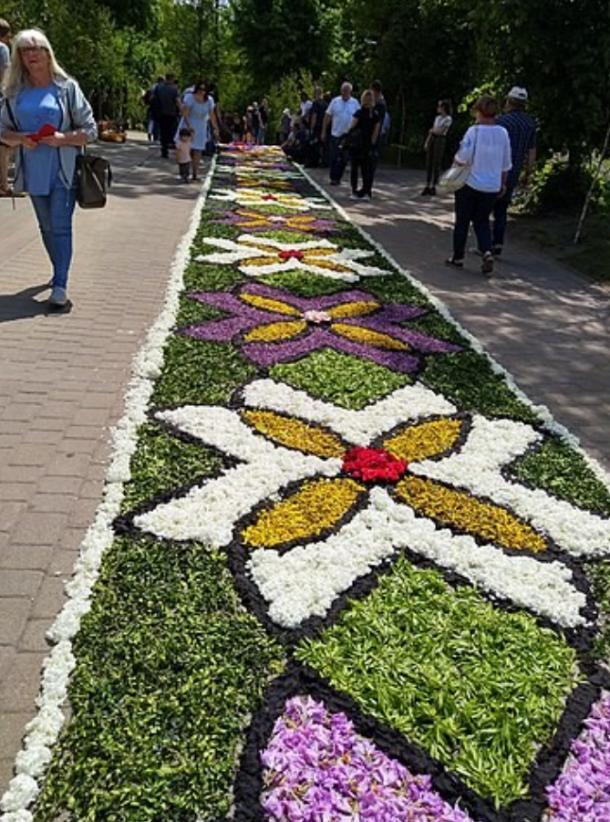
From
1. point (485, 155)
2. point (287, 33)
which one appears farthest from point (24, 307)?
point (287, 33)

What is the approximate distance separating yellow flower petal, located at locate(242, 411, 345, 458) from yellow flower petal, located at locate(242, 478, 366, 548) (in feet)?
1.08

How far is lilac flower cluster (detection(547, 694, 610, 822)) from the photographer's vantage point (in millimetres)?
2057

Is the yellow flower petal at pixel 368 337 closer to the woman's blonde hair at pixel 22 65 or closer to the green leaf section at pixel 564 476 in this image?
the green leaf section at pixel 564 476

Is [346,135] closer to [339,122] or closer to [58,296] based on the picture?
[339,122]

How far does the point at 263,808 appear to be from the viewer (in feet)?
6.58

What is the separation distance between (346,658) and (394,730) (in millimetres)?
324

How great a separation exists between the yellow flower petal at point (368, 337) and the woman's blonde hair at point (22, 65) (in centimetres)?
269

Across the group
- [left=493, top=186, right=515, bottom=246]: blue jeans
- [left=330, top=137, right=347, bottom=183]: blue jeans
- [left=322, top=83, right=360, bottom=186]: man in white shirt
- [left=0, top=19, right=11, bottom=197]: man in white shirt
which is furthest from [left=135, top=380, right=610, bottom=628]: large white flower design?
[left=330, top=137, right=347, bottom=183]: blue jeans

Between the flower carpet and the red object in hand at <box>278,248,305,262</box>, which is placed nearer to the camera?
the flower carpet

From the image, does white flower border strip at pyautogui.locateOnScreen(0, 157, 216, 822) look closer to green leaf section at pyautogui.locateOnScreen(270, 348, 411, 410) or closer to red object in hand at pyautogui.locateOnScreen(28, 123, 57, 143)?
green leaf section at pyautogui.locateOnScreen(270, 348, 411, 410)

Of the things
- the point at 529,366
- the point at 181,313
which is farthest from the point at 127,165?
the point at 529,366

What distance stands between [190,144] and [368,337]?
978cm

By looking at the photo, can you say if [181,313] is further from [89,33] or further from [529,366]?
[89,33]

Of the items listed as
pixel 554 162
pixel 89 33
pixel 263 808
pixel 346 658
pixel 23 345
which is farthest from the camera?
pixel 89 33
